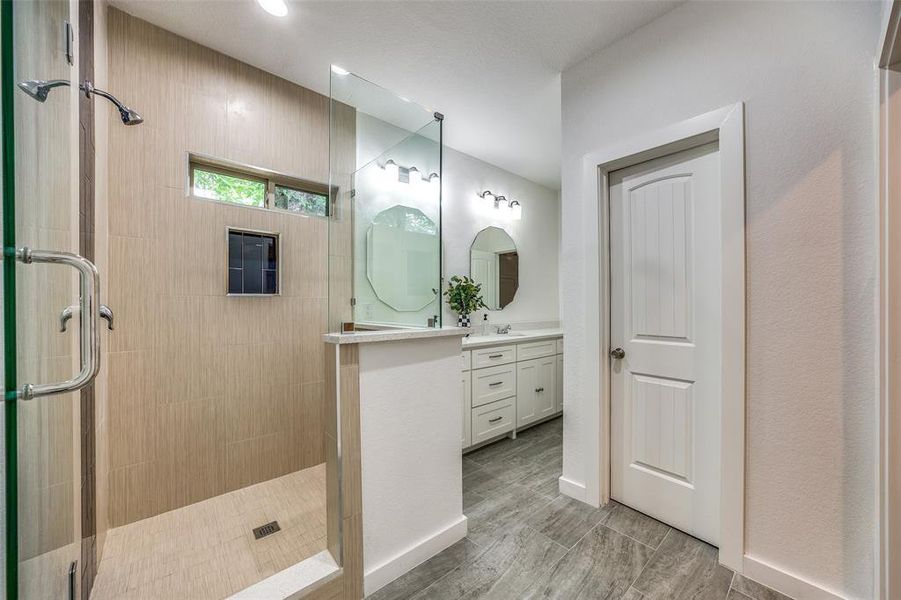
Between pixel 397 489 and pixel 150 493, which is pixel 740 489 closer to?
pixel 397 489

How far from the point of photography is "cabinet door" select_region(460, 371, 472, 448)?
2680mm

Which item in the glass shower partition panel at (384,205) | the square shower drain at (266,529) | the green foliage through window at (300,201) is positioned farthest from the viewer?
the green foliage through window at (300,201)

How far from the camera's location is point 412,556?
1.53m

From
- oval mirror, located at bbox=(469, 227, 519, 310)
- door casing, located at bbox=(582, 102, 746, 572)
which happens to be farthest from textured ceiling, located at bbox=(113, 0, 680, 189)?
oval mirror, located at bbox=(469, 227, 519, 310)

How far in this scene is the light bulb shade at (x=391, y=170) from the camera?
5.93 feet

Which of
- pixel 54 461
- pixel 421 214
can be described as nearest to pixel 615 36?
pixel 421 214

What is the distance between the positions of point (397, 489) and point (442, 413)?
373 millimetres

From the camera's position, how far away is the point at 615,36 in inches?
75.7

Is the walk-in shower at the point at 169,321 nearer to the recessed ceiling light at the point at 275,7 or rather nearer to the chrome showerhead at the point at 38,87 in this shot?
the chrome showerhead at the point at 38,87

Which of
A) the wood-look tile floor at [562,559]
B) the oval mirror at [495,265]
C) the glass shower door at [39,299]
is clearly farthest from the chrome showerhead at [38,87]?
the oval mirror at [495,265]

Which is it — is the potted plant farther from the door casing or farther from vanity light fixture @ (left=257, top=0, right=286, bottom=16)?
vanity light fixture @ (left=257, top=0, right=286, bottom=16)

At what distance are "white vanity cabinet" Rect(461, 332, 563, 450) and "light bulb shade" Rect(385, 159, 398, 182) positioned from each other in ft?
4.69

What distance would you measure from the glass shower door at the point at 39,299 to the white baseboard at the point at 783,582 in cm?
229

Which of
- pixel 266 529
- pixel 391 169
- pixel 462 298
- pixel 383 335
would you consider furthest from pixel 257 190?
pixel 266 529
